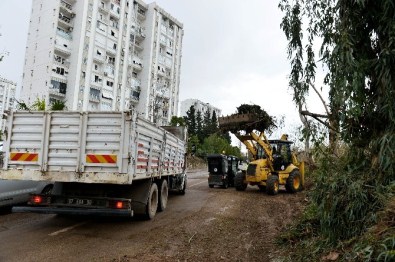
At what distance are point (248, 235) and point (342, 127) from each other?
319cm

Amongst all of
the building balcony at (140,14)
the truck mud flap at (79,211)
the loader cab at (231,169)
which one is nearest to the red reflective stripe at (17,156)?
the truck mud flap at (79,211)

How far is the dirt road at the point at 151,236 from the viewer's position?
19.7 ft

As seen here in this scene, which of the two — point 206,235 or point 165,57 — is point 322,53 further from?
point 165,57

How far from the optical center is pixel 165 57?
2379 inches

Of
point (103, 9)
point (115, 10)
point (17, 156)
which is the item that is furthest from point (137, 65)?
point (17, 156)

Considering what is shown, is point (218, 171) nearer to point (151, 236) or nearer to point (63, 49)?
point (151, 236)

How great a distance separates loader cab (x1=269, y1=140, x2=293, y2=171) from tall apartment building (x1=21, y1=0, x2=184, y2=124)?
31000 mm

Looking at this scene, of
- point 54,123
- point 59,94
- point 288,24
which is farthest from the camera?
point 59,94

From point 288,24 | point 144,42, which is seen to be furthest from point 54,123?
point 144,42

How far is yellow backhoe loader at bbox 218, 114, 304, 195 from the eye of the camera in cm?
1534

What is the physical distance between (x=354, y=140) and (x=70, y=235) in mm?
5842

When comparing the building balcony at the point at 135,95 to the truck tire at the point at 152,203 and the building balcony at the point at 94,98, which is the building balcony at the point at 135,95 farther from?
the truck tire at the point at 152,203

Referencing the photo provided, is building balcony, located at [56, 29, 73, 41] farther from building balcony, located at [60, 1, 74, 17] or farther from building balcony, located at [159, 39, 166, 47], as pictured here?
building balcony, located at [159, 39, 166, 47]

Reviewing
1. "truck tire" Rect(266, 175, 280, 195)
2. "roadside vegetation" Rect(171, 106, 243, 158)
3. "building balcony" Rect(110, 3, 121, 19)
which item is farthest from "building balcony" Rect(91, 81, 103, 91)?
"truck tire" Rect(266, 175, 280, 195)
